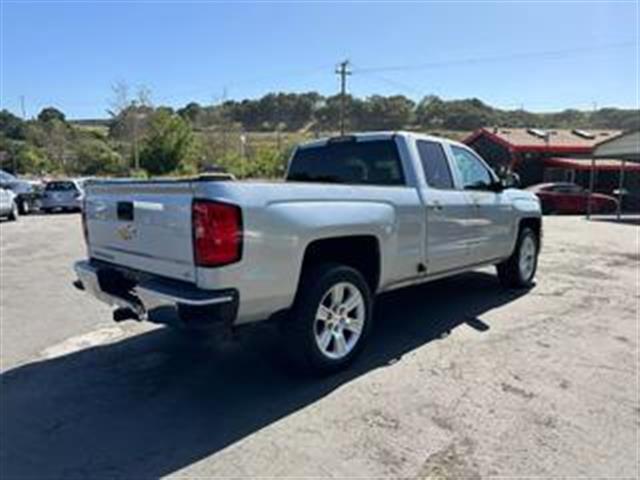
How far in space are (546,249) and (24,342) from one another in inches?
438

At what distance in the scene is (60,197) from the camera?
26.4 meters

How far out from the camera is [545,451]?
392cm

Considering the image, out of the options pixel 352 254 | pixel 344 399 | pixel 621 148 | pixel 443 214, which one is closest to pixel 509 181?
pixel 443 214

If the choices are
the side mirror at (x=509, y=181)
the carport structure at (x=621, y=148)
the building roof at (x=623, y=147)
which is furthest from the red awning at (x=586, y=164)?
the side mirror at (x=509, y=181)

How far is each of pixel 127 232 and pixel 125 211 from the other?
16 centimetres

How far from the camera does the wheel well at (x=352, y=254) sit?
5000 mm

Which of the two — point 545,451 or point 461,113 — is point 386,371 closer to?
point 545,451

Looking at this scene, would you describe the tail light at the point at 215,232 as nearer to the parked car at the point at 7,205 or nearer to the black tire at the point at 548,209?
the parked car at the point at 7,205

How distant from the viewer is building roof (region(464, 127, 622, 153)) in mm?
36594

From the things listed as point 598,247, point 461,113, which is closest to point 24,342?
point 598,247

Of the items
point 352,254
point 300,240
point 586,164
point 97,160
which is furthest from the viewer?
point 97,160

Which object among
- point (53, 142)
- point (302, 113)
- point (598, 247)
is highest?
point (302, 113)

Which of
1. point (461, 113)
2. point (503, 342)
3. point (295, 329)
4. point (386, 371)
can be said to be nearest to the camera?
point (295, 329)

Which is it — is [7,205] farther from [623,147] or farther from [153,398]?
[623,147]
